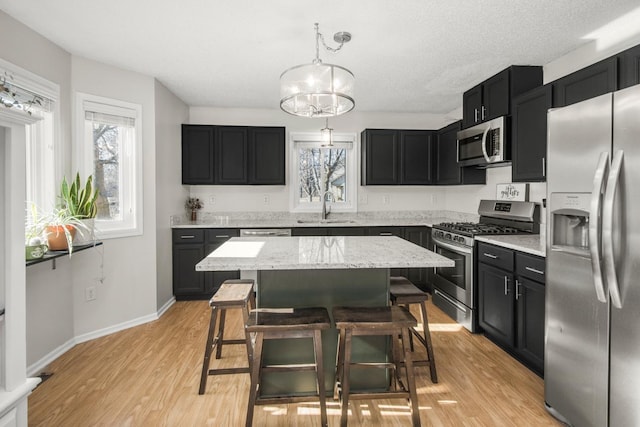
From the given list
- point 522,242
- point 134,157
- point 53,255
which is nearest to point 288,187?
point 134,157

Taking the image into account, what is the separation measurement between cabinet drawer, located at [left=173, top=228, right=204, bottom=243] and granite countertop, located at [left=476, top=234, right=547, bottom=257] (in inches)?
120

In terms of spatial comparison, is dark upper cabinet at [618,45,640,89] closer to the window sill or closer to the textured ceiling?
the textured ceiling

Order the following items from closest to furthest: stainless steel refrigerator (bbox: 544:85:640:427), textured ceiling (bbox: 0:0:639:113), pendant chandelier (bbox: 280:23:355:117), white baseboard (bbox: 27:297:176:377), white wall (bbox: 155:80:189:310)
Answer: stainless steel refrigerator (bbox: 544:85:640:427)
pendant chandelier (bbox: 280:23:355:117)
textured ceiling (bbox: 0:0:639:113)
white baseboard (bbox: 27:297:176:377)
white wall (bbox: 155:80:189:310)

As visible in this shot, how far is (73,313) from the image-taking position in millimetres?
2947

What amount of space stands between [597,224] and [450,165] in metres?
2.84

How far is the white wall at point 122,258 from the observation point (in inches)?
118

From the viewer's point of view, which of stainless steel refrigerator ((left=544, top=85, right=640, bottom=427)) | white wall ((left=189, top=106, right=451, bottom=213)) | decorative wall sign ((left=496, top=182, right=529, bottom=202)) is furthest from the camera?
white wall ((left=189, top=106, right=451, bottom=213))

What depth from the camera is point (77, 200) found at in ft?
8.71

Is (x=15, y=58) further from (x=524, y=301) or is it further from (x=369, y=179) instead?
(x=524, y=301)

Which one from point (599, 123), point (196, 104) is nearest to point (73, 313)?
point (196, 104)

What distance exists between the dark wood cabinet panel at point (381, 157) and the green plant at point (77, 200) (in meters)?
3.15

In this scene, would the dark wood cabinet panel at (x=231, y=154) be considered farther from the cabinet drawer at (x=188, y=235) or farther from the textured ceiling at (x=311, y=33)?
the textured ceiling at (x=311, y=33)

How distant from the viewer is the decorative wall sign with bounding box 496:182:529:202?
3.37 meters

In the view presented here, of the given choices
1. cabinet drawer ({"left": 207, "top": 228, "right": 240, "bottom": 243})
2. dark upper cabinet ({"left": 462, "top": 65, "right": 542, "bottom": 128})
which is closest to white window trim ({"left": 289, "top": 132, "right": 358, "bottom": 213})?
cabinet drawer ({"left": 207, "top": 228, "right": 240, "bottom": 243})
